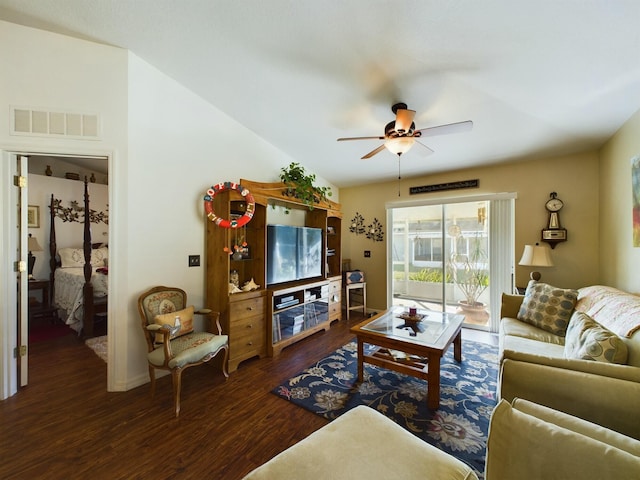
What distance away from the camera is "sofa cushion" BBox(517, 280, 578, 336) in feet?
8.09

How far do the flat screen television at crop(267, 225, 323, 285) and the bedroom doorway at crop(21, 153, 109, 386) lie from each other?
2.59 m

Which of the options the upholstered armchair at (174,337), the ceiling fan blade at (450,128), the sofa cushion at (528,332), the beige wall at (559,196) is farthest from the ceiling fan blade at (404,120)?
the upholstered armchair at (174,337)

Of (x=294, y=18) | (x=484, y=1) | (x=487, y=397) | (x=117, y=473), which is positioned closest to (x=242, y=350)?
(x=117, y=473)

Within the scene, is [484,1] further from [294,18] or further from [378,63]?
[294,18]

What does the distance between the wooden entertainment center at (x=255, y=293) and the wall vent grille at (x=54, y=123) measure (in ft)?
3.77

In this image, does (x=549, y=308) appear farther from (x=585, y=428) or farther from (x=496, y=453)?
(x=496, y=453)

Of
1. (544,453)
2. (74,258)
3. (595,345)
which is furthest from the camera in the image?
(74,258)

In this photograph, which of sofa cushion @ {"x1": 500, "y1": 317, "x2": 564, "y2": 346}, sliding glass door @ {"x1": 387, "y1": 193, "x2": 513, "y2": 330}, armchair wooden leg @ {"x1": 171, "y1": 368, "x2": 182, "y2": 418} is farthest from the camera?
sliding glass door @ {"x1": 387, "y1": 193, "x2": 513, "y2": 330}

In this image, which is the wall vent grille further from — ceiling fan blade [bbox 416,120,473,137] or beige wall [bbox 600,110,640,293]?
beige wall [bbox 600,110,640,293]

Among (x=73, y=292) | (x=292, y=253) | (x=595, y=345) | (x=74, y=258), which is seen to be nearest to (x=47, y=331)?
(x=73, y=292)

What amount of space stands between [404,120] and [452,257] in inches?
112

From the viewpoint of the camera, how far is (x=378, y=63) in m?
2.05

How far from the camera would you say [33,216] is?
4379 millimetres

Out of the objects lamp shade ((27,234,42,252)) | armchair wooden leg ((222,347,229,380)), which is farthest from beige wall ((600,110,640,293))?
lamp shade ((27,234,42,252))
